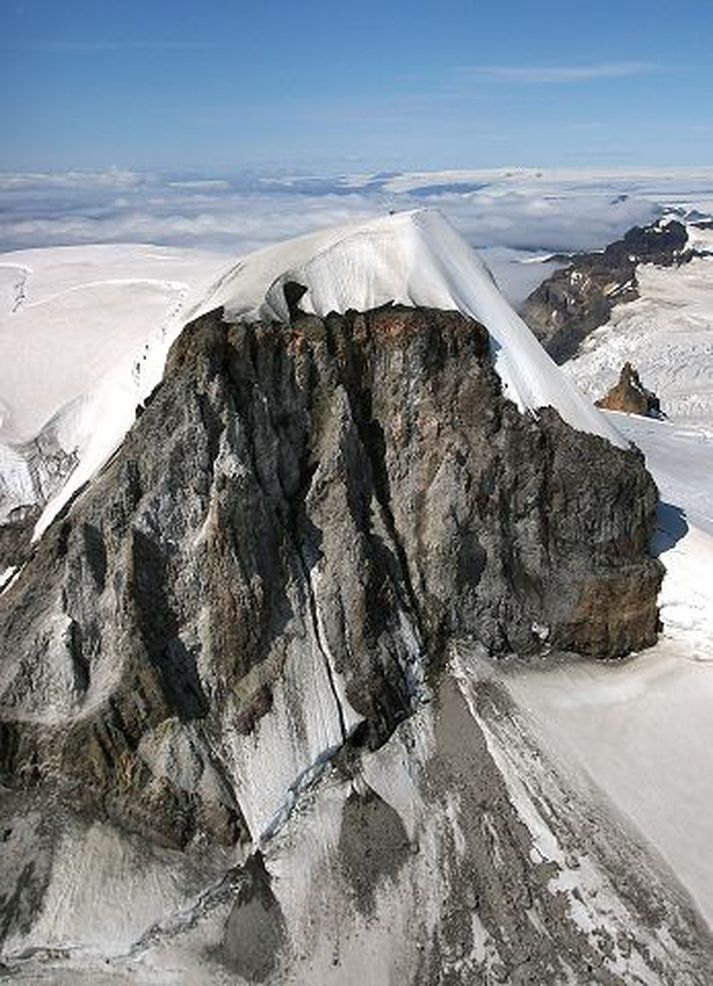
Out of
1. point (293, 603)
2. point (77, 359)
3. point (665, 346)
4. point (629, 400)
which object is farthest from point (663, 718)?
point (665, 346)

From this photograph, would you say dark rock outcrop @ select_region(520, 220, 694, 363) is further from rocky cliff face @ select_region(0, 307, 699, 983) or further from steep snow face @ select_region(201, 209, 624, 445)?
rocky cliff face @ select_region(0, 307, 699, 983)

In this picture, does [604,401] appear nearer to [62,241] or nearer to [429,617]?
[429,617]

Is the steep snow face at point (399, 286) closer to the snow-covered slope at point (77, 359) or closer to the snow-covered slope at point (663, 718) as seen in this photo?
the snow-covered slope at point (77, 359)

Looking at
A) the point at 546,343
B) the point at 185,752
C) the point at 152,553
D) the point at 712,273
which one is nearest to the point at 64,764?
the point at 185,752

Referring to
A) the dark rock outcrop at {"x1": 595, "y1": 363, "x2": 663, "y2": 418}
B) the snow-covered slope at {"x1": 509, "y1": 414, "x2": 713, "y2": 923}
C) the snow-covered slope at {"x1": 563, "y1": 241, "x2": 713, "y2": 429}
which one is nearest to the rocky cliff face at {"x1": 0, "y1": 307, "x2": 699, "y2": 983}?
the snow-covered slope at {"x1": 509, "y1": 414, "x2": 713, "y2": 923}

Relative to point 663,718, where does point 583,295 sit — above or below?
below

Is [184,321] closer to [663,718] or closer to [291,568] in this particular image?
[291,568]
